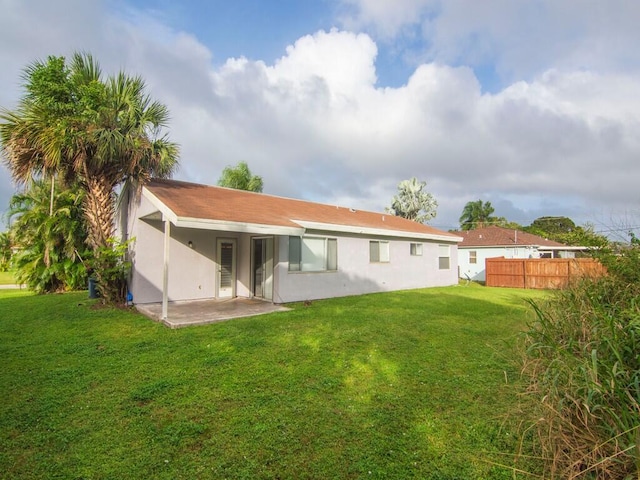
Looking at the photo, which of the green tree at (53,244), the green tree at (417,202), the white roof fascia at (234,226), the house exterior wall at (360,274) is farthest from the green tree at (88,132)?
the green tree at (417,202)

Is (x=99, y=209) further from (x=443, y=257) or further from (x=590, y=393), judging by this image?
(x=443, y=257)

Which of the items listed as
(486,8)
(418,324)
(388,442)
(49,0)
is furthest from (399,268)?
(49,0)

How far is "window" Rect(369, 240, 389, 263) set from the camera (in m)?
14.5

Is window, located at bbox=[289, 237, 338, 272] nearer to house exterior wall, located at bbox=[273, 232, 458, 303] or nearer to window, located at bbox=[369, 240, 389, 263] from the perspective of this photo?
house exterior wall, located at bbox=[273, 232, 458, 303]

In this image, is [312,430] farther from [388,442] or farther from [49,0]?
[49,0]

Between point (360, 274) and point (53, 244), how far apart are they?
12809 mm

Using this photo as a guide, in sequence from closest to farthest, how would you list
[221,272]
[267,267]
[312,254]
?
[267,267] → [221,272] → [312,254]

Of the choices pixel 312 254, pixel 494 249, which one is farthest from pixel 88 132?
pixel 494 249

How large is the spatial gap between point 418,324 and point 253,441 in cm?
Answer: 583

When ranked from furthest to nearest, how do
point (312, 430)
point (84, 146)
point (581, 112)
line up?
point (581, 112)
point (84, 146)
point (312, 430)

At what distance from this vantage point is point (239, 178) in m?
27.2

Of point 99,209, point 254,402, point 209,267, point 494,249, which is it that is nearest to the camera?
point 254,402

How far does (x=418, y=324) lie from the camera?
816 cm

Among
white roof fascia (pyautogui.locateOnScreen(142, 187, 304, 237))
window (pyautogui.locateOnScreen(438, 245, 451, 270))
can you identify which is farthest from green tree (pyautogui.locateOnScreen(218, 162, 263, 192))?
white roof fascia (pyautogui.locateOnScreen(142, 187, 304, 237))
